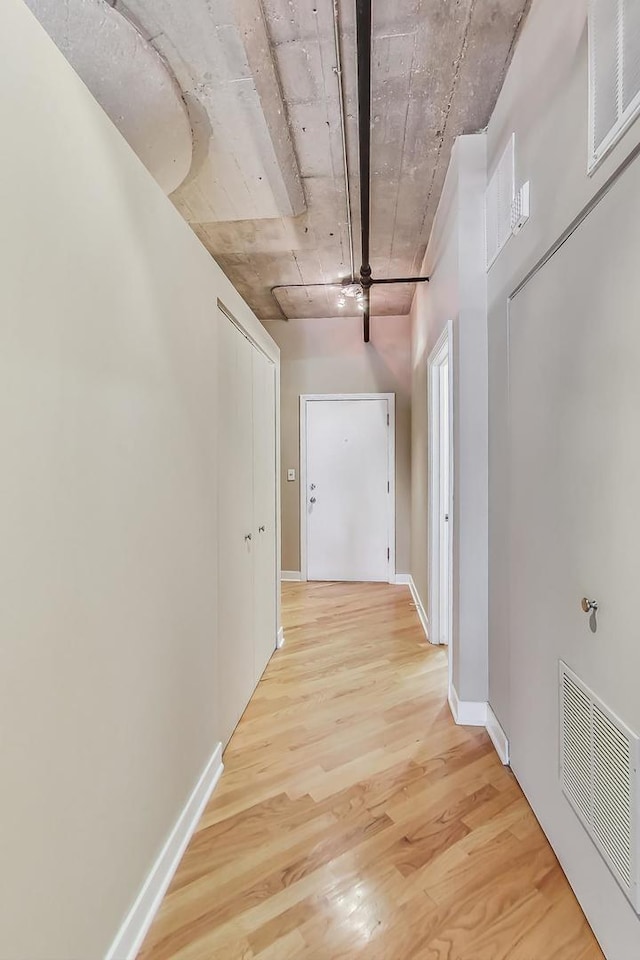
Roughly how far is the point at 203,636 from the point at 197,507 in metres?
0.48

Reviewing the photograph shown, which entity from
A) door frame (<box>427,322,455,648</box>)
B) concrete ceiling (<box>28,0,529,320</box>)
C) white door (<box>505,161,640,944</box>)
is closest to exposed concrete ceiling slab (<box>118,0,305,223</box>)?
concrete ceiling (<box>28,0,529,320</box>)

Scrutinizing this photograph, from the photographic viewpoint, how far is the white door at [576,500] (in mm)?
1033

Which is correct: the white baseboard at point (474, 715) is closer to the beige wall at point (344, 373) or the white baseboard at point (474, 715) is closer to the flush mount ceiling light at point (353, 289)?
the beige wall at point (344, 373)

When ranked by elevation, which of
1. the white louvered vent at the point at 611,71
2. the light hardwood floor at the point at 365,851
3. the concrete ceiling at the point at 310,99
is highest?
the concrete ceiling at the point at 310,99

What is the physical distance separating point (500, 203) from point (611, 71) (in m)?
0.82

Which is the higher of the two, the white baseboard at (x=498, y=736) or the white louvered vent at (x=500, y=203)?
the white louvered vent at (x=500, y=203)

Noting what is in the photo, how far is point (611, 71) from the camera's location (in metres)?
1.07

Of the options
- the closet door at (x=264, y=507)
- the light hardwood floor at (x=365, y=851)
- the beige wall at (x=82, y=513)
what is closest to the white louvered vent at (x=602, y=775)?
the light hardwood floor at (x=365, y=851)

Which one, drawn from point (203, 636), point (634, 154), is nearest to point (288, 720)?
point (203, 636)

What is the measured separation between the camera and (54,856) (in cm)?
87

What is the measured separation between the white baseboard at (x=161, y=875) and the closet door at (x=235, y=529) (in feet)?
0.92

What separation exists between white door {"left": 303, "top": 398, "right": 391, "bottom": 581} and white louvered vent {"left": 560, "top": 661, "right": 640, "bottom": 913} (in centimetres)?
339

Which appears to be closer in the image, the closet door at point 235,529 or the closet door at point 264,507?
the closet door at point 235,529

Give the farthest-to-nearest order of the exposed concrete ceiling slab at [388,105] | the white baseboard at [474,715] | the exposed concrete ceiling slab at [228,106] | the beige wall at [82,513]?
the white baseboard at [474,715], the exposed concrete ceiling slab at [388,105], the exposed concrete ceiling slab at [228,106], the beige wall at [82,513]
